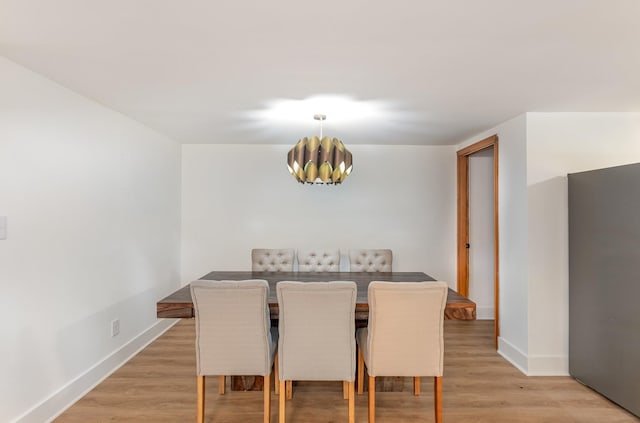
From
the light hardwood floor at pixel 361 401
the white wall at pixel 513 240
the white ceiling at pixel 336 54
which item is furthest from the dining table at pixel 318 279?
the white ceiling at pixel 336 54

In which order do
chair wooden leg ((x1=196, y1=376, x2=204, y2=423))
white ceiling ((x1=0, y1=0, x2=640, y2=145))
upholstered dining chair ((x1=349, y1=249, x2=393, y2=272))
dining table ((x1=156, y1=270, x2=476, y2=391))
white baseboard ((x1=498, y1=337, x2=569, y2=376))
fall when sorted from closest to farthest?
white ceiling ((x1=0, y1=0, x2=640, y2=145)) < chair wooden leg ((x1=196, y1=376, x2=204, y2=423)) < dining table ((x1=156, y1=270, x2=476, y2=391)) < white baseboard ((x1=498, y1=337, x2=569, y2=376)) < upholstered dining chair ((x1=349, y1=249, x2=393, y2=272))

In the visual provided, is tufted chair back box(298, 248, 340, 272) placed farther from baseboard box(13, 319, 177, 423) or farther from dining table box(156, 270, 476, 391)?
baseboard box(13, 319, 177, 423)

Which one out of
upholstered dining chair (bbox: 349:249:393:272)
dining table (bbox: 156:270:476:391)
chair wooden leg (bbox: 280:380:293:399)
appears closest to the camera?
dining table (bbox: 156:270:476:391)

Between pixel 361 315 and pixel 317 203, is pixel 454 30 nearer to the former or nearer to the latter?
pixel 361 315

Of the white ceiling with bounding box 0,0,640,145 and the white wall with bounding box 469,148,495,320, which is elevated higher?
the white ceiling with bounding box 0,0,640,145

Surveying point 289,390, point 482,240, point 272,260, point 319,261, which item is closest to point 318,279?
point 319,261

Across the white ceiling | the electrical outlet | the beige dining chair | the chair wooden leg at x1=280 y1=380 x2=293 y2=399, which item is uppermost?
the white ceiling

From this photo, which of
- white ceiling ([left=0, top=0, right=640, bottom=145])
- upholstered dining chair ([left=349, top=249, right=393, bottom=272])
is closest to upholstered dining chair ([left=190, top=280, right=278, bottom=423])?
white ceiling ([left=0, top=0, right=640, bottom=145])

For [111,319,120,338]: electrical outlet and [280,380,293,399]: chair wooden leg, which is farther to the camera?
[111,319,120,338]: electrical outlet

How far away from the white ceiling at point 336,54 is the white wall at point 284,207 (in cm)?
146

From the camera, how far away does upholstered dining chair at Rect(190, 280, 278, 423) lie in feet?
6.59

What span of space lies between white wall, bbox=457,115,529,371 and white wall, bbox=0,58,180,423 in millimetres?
3525

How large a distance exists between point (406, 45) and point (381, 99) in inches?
33.2

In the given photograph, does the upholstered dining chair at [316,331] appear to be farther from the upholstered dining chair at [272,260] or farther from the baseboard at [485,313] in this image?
the baseboard at [485,313]
